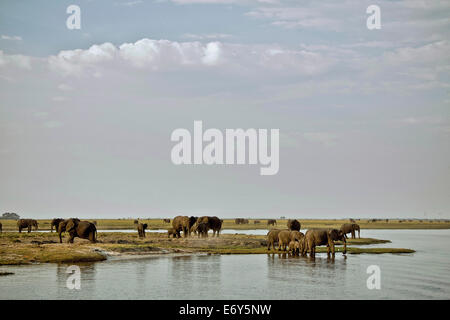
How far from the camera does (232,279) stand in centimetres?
2766

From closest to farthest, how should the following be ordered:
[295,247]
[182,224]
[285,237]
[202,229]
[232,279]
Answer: [232,279] → [295,247] → [285,237] → [202,229] → [182,224]

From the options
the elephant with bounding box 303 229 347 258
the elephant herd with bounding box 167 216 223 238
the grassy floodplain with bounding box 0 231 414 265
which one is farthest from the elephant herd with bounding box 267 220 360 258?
the elephant herd with bounding box 167 216 223 238

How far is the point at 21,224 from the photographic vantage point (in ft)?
218

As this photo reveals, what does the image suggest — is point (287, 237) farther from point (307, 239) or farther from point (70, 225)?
point (70, 225)

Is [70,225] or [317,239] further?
[70,225]

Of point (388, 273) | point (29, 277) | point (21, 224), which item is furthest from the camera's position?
point (21, 224)

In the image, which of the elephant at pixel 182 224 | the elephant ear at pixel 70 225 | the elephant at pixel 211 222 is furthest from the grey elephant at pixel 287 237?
the elephant ear at pixel 70 225

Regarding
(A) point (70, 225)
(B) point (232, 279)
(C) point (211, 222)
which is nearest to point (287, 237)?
(B) point (232, 279)

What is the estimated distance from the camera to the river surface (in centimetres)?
2327

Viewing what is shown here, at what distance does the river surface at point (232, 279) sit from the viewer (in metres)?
23.3

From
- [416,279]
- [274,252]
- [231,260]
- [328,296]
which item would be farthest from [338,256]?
[328,296]

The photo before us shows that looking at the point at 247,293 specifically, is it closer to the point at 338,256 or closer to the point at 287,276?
the point at 287,276

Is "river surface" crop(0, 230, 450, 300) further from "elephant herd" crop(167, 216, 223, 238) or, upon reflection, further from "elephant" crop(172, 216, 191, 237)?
"elephant" crop(172, 216, 191, 237)
